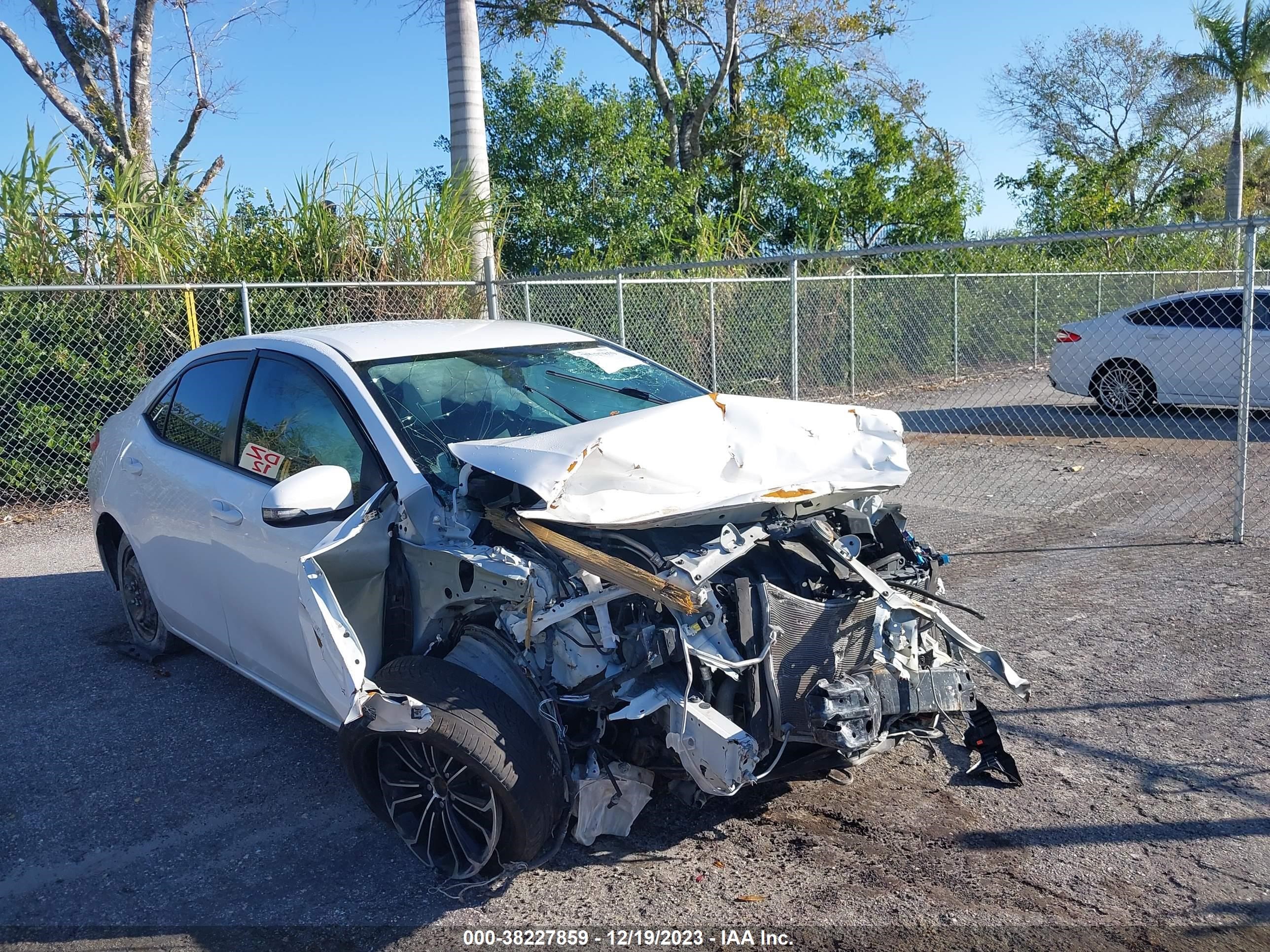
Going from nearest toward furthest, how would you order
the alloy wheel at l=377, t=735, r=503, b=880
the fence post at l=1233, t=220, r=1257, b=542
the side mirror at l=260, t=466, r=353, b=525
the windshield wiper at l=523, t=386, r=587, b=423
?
1. the alloy wheel at l=377, t=735, r=503, b=880
2. the side mirror at l=260, t=466, r=353, b=525
3. the windshield wiper at l=523, t=386, r=587, b=423
4. the fence post at l=1233, t=220, r=1257, b=542

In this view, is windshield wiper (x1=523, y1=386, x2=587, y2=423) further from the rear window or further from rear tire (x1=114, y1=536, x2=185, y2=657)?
the rear window

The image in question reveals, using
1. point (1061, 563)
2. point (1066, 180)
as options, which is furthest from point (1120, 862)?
point (1066, 180)

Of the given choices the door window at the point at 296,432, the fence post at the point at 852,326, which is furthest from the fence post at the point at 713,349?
the door window at the point at 296,432

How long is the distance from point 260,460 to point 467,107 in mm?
8525

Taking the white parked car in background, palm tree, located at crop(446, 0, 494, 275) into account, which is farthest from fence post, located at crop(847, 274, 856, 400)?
palm tree, located at crop(446, 0, 494, 275)

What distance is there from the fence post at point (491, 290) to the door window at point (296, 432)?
17.7 ft

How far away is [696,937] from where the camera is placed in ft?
9.57

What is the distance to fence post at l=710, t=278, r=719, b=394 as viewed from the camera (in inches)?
422

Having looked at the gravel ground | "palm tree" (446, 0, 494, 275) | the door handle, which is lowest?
the gravel ground

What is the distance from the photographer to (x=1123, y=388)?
37.7ft

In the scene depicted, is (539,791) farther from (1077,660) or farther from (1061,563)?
(1061,563)

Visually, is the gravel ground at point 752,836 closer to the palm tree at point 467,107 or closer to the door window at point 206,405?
the door window at point 206,405

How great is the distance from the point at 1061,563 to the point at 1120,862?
359 centimetres

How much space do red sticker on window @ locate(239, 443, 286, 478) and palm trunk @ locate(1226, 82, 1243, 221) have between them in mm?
30076
